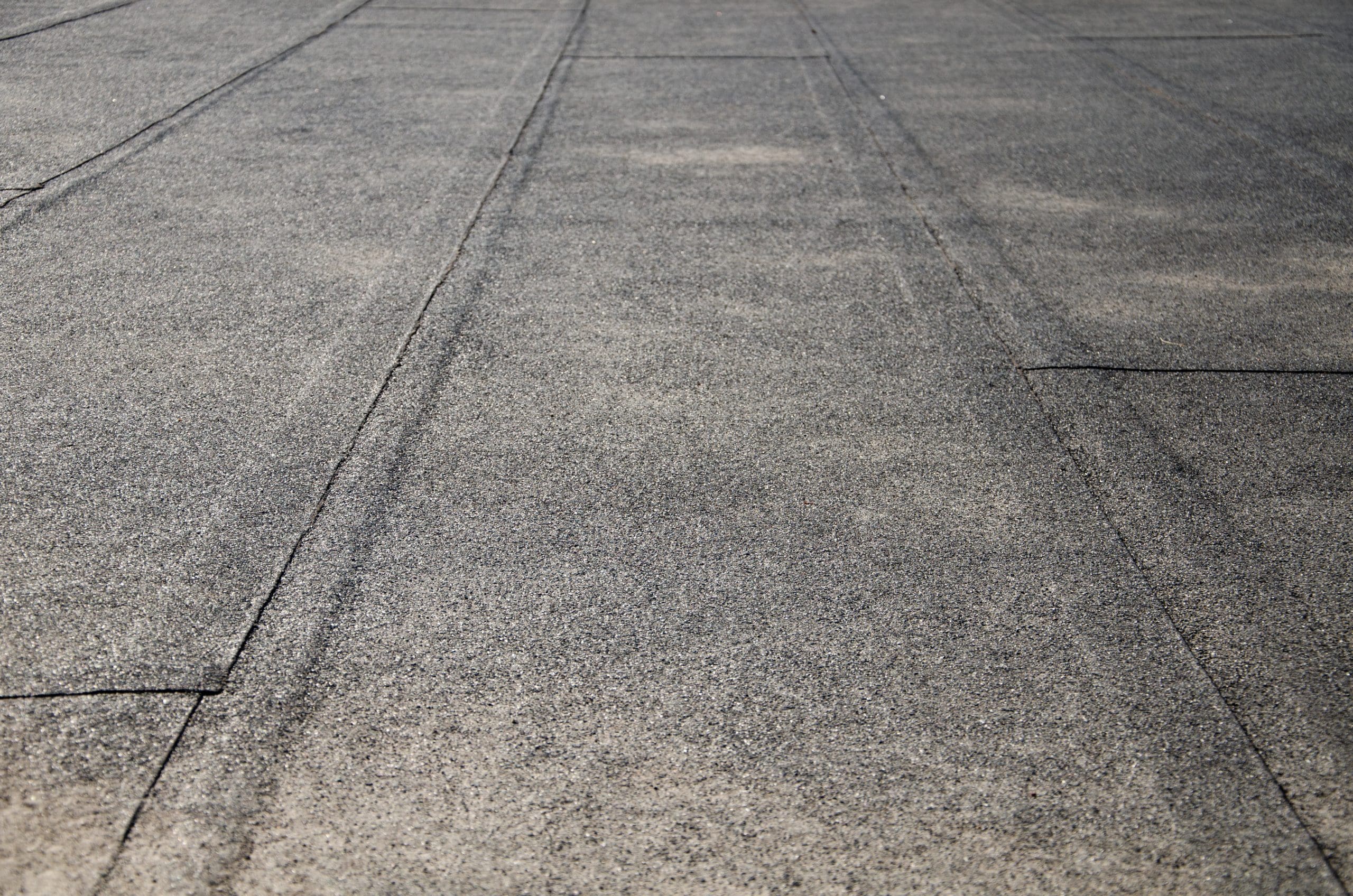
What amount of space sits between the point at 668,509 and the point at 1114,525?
70.8 inches

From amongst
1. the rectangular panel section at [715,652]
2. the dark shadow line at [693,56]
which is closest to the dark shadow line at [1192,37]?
the dark shadow line at [693,56]

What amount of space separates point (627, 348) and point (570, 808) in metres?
3.05

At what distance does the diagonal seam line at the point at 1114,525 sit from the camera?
3.05 m

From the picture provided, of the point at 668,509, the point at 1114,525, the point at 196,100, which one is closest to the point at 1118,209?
the point at 1114,525

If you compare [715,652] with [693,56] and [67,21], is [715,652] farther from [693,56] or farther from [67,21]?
[67,21]

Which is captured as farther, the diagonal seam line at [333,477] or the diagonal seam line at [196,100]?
the diagonal seam line at [196,100]

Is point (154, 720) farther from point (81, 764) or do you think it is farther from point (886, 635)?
point (886, 635)

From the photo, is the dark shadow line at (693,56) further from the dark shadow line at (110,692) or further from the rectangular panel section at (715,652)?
the dark shadow line at (110,692)

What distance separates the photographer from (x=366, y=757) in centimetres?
321

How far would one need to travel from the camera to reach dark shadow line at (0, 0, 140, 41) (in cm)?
1144

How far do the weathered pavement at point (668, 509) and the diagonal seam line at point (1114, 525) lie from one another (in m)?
0.02

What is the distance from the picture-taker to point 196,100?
959 cm

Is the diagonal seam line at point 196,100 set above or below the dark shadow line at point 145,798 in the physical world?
above

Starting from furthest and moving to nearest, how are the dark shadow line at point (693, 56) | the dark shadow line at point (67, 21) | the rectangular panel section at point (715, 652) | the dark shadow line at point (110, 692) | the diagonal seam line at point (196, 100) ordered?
the dark shadow line at point (693, 56)
the dark shadow line at point (67, 21)
the diagonal seam line at point (196, 100)
the dark shadow line at point (110, 692)
the rectangular panel section at point (715, 652)
